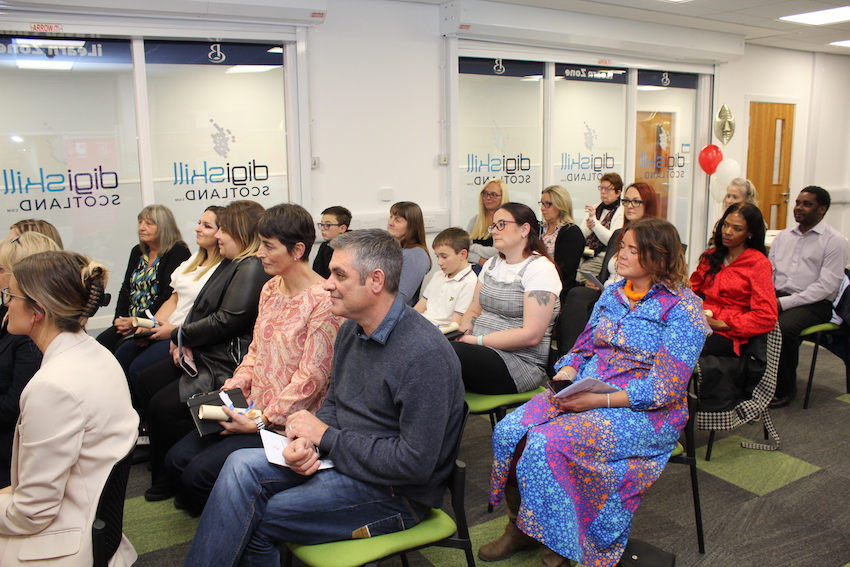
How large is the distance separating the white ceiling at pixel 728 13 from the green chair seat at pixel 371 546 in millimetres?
4928

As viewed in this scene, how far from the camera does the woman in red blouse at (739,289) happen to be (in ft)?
10.9

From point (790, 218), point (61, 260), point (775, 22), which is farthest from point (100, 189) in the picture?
point (790, 218)

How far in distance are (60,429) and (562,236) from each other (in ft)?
12.1

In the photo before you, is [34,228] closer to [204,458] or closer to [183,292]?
[183,292]

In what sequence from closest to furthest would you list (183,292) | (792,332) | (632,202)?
(183,292)
(792,332)
(632,202)

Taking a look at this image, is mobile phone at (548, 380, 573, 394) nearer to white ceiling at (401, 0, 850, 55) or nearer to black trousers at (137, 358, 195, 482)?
black trousers at (137, 358, 195, 482)

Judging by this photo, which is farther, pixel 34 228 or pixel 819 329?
pixel 819 329

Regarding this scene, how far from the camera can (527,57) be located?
643 cm

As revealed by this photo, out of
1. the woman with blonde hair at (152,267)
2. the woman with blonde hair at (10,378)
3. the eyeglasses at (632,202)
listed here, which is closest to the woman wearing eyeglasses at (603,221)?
the eyeglasses at (632,202)

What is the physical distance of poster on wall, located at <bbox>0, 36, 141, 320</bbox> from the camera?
4504 mm

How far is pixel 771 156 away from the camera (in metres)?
8.98

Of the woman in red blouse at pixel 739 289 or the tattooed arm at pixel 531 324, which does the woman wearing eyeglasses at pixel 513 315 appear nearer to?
the tattooed arm at pixel 531 324

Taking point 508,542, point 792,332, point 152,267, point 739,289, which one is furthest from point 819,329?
point 152,267

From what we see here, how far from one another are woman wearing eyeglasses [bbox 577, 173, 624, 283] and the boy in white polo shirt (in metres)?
1.80
